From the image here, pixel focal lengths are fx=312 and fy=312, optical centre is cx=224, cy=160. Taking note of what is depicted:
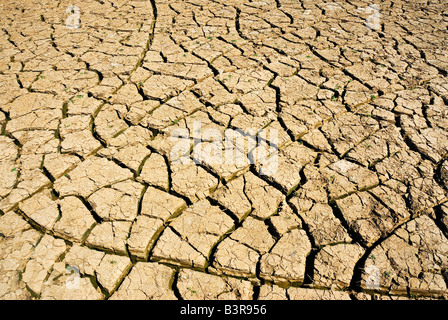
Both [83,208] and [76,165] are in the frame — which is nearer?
[83,208]

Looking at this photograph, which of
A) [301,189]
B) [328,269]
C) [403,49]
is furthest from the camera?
[403,49]

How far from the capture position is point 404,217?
2.04 meters

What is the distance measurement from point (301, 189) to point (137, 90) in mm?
1830

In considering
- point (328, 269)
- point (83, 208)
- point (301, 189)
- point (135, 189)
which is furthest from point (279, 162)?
point (83, 208)

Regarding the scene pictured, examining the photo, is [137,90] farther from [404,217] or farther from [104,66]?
[404,217]

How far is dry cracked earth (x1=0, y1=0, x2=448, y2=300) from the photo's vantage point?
179cm

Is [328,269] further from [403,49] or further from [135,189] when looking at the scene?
[403,49]

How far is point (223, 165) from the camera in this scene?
2369 millimetres

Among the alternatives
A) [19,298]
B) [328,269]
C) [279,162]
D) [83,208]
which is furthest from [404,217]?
[19,298]

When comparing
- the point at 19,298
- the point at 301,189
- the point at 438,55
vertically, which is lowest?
the point at 19,298

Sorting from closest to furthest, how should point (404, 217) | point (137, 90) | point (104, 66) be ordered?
1. point (404, 217)
2. point (137, 90)
3. point (104, 66)

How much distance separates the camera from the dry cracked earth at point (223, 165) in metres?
1.79

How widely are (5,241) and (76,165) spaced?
0.69 meters
